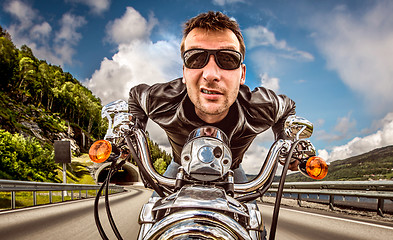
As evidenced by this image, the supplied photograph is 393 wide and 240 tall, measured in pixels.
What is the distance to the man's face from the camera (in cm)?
164

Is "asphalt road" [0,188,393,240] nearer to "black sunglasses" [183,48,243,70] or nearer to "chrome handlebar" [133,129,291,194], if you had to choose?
"chrome handlebar" [133,129,291,194]

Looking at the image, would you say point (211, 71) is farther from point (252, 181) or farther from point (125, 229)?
point (125, 229)

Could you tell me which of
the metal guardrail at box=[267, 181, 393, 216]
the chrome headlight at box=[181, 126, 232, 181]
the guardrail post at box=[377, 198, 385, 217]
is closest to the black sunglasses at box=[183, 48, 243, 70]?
the chrome headlight at box=[181, 126, 232, 181]

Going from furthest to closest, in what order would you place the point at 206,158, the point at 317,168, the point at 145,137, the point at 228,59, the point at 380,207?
the point at 380,207, the point at 228,59, the point at 145,137, the point at 317,168, the point at 206,158

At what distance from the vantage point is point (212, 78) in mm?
1626

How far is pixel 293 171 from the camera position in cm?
165

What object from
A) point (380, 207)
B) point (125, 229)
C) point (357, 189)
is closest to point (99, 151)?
point (125, 229)

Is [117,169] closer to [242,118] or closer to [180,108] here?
[180,108]

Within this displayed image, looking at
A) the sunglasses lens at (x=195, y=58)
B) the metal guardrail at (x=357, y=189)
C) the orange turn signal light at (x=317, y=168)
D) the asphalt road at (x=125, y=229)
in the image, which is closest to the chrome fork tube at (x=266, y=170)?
the orange turn signal light at (x=317, y=168)

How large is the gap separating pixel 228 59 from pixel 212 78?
0.56 feet

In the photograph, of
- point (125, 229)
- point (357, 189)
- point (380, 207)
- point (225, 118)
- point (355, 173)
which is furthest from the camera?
point (355, 173)

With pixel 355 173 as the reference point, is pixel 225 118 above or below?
above

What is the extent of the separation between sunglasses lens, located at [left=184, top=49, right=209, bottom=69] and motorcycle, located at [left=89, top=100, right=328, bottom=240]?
462 millimetres

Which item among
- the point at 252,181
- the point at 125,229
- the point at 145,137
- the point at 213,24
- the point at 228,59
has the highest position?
the point at 213,24
